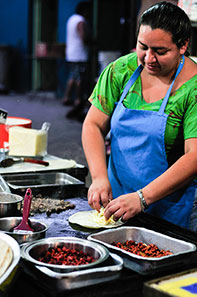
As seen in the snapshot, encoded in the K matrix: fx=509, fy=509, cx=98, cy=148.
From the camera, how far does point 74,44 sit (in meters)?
10.9

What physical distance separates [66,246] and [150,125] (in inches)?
32.7

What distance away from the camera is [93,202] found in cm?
204

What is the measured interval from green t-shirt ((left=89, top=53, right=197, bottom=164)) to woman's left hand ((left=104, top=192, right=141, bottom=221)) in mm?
398

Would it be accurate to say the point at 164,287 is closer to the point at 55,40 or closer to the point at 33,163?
the point at 33,163

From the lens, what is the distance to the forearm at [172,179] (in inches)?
80.0

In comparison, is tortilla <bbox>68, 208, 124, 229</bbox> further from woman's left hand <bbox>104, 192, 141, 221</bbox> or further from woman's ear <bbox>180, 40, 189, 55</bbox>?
woman's ear <bbox>180, 40, 189, 55</bbox>

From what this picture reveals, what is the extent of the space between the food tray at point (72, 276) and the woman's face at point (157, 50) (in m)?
0.93

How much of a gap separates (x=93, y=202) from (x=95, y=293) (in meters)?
0.71

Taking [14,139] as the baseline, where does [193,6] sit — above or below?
above

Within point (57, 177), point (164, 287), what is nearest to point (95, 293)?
point (164, 287)

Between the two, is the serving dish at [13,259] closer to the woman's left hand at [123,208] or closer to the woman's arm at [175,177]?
the woman's left hand at [123,208]

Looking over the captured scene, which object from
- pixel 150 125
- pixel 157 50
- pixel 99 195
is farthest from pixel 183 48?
pixel 99 195

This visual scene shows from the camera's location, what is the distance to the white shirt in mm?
10499

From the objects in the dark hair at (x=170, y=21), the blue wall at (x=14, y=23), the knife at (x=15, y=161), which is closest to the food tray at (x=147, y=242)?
the dark hair at (x=170, y=21)
